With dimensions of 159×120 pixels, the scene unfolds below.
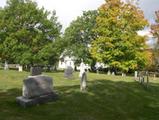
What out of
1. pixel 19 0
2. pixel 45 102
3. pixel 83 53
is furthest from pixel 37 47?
pixel 45 102

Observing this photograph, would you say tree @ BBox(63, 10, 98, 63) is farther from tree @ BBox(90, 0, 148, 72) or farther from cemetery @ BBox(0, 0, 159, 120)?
tree @ BBox(90, 0, 148, 72)

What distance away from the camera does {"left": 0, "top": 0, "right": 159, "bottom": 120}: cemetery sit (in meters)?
15.9

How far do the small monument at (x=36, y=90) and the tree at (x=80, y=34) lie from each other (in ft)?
173

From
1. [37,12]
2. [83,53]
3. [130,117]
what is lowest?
[130,117]

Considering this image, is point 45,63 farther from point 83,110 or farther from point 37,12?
point 83,110

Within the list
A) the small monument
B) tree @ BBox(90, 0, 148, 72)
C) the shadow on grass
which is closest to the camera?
the shadow on grass

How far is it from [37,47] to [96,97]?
40177mm

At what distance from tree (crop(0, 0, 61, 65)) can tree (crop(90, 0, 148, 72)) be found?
9.21 metres

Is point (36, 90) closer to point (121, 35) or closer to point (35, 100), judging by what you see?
point (35, 100)

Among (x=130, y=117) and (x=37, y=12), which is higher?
(x=37, y=12)

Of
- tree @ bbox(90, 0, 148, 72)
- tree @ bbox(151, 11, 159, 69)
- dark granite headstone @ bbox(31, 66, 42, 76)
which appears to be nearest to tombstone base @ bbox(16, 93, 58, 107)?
dark granite headstone @ bbox(31, 66, 42, 76)

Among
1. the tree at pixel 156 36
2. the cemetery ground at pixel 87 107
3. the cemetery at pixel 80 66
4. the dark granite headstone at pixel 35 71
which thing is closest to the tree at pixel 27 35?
the cemetery at pixel 80 66

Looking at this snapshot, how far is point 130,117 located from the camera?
1509cm

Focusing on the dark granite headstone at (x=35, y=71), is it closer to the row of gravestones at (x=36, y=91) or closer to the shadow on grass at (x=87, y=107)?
the row of gravestones at (x=36, y=91)
